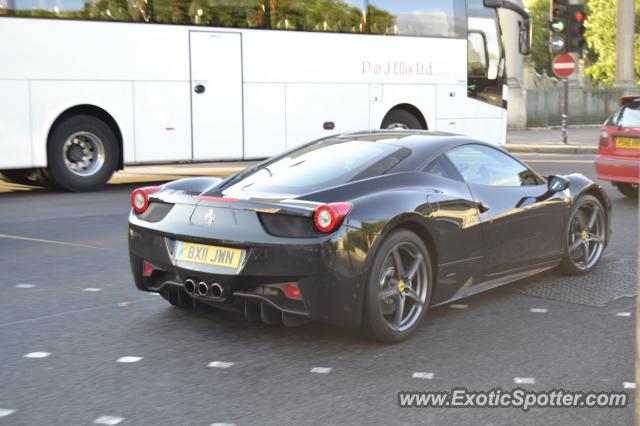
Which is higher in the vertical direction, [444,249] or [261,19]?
[261,19]

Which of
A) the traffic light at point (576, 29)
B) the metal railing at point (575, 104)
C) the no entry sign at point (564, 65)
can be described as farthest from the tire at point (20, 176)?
the metal railing at point (575, 104)

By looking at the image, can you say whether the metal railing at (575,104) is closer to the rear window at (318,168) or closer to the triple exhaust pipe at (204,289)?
the rear window at (318,168)

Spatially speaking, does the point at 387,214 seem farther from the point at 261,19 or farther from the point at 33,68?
the point at 261,19

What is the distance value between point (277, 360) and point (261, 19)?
1113cm

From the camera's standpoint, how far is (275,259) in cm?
528

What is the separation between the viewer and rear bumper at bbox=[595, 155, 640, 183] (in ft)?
39.3

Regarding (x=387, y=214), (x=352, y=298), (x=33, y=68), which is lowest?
(x=352, y=298)

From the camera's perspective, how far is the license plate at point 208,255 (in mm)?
5406

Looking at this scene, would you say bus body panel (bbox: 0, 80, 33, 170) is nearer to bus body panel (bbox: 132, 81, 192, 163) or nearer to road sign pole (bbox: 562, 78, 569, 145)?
bus body panel (bbox: 132, 81, 192, 163)

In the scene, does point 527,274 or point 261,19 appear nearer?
point 527,274

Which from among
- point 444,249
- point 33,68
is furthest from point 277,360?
point 33,68

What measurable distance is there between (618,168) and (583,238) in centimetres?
486

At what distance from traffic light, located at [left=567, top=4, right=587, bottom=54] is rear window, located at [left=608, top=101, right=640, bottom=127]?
10431 millimetres

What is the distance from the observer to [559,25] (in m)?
22.7
